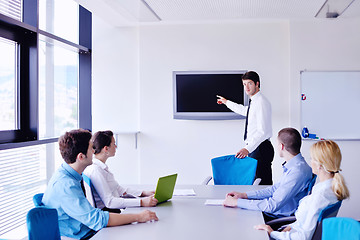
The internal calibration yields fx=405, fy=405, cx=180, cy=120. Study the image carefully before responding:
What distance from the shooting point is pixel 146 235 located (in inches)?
88.9

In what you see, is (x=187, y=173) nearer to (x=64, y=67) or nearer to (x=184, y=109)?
(x=184, y=109)

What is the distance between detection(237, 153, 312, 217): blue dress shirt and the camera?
9.42 feet

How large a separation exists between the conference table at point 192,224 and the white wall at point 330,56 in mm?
3159

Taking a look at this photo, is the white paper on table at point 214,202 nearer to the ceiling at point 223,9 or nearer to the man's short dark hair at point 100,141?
the man's short dark hair at point 100,141

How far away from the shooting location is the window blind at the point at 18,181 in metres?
4.01

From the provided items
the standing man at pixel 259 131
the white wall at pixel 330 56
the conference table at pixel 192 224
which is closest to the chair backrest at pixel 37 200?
the conference table at pixel 192 224

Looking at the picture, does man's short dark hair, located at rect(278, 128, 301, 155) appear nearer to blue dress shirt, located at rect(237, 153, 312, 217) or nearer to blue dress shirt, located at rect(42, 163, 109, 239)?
blue dress shirt, located at rect(237, 153, 312, 217)

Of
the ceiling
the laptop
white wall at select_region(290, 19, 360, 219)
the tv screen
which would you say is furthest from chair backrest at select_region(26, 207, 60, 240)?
white wall at select_region(290, 19, 360, 219)

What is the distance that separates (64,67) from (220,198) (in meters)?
3.25

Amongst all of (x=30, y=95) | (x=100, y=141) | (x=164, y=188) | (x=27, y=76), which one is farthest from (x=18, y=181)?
(x=164, y=188)

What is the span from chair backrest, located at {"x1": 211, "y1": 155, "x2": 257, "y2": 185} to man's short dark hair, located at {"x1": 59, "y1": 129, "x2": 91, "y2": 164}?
1.99m

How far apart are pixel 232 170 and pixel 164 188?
4.94ft

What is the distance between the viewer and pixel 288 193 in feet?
9.70

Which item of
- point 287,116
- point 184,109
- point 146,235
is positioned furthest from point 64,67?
point 146,235
